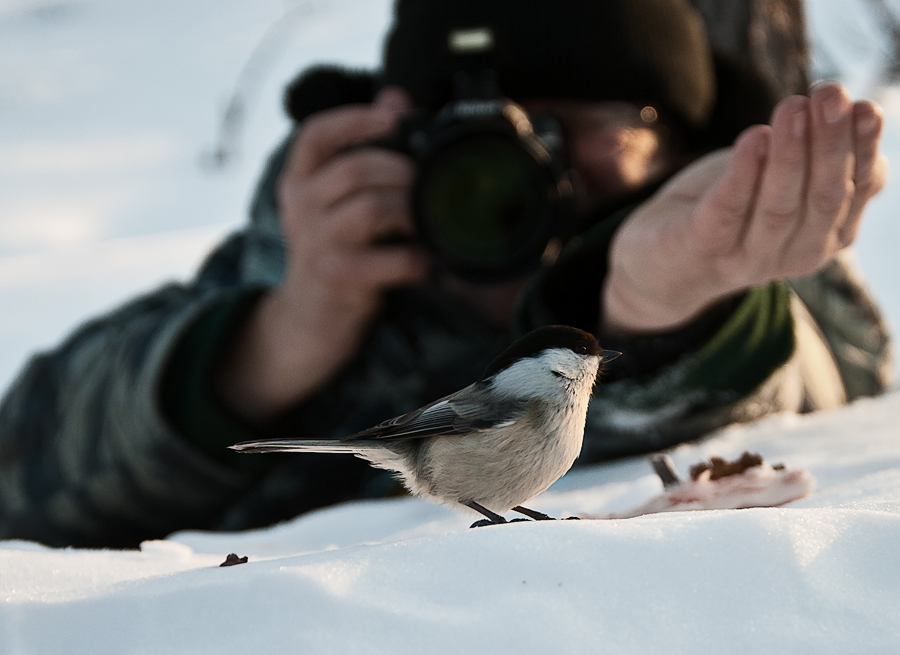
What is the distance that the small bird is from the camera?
21.3 inches

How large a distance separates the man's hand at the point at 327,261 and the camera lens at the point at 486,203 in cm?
22

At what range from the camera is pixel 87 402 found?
150cm

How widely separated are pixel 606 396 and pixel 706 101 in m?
0.81

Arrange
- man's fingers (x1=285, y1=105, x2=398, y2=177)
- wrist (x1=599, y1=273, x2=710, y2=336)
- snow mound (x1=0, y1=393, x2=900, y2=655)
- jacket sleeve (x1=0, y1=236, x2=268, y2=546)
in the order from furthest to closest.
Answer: man's fingers (x1=285, y1=105, x2=398, y2=177) → jacket sleeve (x1=0, y1=236, x2=268, y2=546) → wrist (x1=599, y1=273, x2=710, y2=336) → snow mound (x1=0, y1=393, x2=900, y2=655)

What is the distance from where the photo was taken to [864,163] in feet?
2.39

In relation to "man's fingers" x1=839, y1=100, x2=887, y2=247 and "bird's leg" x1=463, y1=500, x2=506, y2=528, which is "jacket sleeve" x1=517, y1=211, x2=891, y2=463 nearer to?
"man's fingers" x1=839, y1=100, x2=887, y2=247

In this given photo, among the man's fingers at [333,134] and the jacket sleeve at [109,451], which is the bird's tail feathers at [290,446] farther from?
the man's fingers at [333,134]

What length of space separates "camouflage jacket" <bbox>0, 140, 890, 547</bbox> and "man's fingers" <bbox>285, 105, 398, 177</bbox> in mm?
320

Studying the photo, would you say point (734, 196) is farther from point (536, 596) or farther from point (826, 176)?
point (536, 596)

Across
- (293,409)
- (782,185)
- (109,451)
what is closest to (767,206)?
(782,185)

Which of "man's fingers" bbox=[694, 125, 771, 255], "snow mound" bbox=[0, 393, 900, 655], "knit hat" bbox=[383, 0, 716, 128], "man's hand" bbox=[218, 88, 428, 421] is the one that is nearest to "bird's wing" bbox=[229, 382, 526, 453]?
"snow mound" bbox=[0, 393, 900, 655]

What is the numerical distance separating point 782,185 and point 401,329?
98cm

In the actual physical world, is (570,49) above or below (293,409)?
above

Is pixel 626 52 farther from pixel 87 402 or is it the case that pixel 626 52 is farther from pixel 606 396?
pixel 87 402
